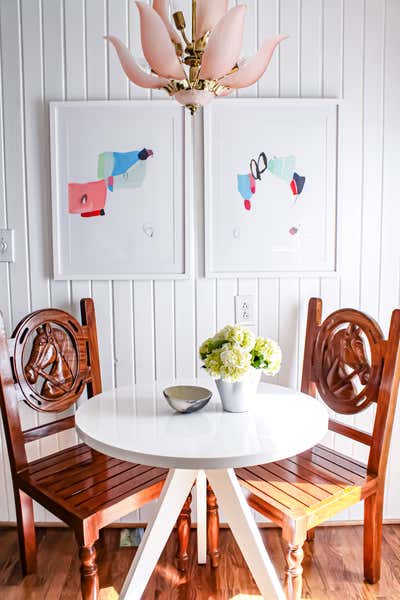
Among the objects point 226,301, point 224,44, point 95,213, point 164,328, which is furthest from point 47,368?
point 224,44

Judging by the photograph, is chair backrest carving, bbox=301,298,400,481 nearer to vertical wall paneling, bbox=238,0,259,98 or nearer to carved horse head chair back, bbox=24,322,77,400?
carved horse head chair back, bbox=24,322,77,400

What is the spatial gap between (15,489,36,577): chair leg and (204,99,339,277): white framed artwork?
1.09 m

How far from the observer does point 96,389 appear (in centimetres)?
203

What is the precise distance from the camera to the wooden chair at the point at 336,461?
1455 millimetres

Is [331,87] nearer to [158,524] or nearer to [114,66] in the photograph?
[114,66]

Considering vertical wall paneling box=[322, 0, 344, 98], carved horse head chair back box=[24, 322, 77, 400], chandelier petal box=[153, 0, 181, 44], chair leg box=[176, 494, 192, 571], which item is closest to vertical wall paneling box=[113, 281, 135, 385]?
carved horse head chair back box=[24, 322, 77, 400]

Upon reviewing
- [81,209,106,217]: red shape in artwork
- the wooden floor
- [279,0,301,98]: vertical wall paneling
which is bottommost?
the wooden floor

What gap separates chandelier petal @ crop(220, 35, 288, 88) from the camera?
1281 mm

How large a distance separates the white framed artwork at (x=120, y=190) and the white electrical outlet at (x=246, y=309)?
0.85ft

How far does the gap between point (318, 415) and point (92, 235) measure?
1.16 metres

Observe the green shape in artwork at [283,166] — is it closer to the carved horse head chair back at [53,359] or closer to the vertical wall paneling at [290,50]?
the vertical wall paneling at [290,50]

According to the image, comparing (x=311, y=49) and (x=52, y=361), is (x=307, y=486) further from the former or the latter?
(x=311, y=49)

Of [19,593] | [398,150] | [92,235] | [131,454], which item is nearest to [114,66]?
[92,235]

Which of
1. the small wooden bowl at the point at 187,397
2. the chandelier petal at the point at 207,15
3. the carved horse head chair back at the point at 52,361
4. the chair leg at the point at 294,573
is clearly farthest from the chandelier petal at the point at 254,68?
the chair leg at the point at 294,573
